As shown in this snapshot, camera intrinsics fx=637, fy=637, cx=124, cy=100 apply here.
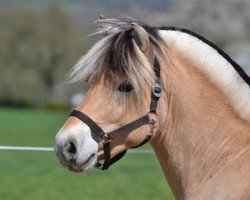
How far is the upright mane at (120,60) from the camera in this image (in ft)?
13.8

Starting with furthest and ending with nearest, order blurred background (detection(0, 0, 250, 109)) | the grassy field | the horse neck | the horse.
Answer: blurred background (detection(0, 0, 250, 109)) < the grassy field < the horse neck < the horse

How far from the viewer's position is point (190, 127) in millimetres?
4316

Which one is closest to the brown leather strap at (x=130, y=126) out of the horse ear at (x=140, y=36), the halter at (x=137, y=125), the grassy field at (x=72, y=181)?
the halter at (x=137, y=125)

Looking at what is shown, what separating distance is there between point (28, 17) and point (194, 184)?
7641 centimetres

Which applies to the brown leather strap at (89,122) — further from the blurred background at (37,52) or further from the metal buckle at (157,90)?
the blurred background at (37,52)

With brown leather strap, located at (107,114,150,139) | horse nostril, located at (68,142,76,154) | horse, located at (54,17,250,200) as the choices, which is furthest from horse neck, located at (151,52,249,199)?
horse nostril, located at (68,142,76,154)

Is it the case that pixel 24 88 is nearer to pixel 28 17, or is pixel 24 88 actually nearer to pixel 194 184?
pixel 28 17

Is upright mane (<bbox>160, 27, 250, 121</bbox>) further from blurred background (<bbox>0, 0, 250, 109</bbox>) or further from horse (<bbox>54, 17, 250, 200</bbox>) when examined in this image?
blurred background (<bbox>0, 0, 250, 109</bbox>)

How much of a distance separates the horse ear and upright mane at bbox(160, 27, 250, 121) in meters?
0.28

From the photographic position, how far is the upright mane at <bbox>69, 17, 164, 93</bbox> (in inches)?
166

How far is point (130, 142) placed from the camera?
14.1 ft

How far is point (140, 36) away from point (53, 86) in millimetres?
71039

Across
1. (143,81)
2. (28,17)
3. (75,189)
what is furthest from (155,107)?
(28,17)

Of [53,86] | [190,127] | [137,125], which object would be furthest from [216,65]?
[53,86]
